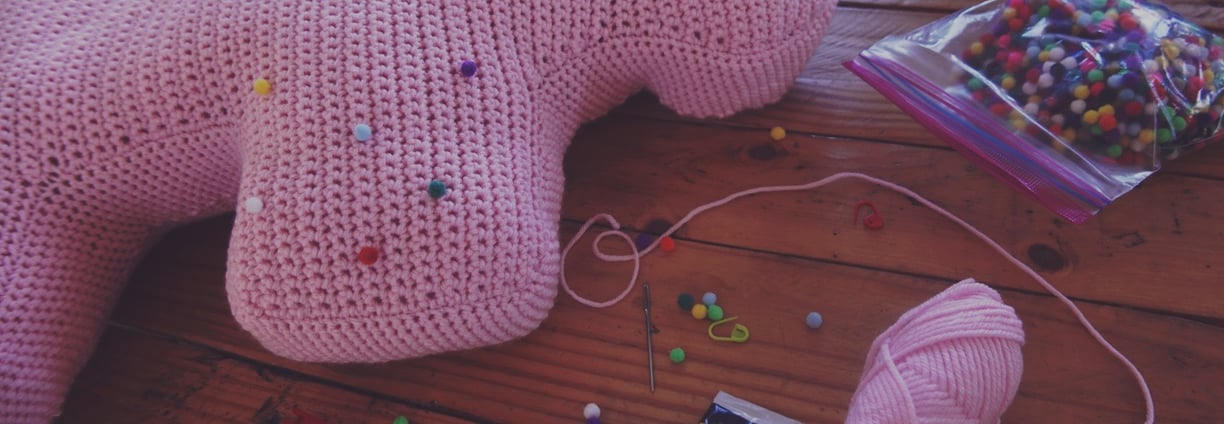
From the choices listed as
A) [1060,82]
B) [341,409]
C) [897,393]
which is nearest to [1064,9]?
[1060,82]

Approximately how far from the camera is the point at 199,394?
740 mm

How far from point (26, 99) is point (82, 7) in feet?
0.32

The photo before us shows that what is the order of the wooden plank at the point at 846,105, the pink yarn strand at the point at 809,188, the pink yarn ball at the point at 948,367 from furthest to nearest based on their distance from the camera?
the wooden plank at the point at 846,105
the pink yarn strand at the point at 809,188
the pink yarn ball at the point at 948,367

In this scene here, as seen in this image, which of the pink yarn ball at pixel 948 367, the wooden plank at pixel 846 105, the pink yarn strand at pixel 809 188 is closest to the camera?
the pink yarn ball at pixel 948 367

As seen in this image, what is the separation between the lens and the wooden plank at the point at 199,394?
72 centimetres

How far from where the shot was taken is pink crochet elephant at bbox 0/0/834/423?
24.3 inches

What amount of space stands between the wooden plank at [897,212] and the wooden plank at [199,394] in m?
0.26

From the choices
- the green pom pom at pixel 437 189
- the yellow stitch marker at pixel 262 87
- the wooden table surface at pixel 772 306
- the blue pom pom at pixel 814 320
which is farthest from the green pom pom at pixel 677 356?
the yellow stitch marker at pixel 262 87

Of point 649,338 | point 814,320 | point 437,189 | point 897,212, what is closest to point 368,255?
point 437,189

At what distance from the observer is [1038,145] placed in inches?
28.8

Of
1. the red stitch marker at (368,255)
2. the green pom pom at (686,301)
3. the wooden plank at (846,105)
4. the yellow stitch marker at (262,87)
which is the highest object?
the yellow stitch marker at (262,87)

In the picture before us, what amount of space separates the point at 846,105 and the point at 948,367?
0.33 meters

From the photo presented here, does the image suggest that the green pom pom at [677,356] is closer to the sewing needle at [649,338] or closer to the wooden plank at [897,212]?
the sewing needle at [649,338]

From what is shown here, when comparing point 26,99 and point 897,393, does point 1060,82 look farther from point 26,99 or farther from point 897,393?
point 26,99
